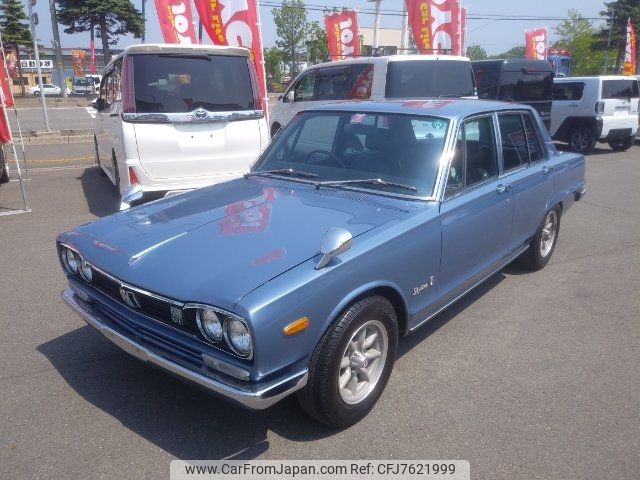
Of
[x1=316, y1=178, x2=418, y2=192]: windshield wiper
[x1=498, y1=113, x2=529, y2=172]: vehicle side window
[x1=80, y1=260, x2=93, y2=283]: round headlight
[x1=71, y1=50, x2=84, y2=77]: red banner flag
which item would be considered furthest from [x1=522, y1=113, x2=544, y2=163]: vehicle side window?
[x1=71, y1=50, x2=84, y2=77]: red banner flag

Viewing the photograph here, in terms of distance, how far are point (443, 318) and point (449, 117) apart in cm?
161

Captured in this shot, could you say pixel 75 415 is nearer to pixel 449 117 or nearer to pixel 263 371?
pixel 263 371

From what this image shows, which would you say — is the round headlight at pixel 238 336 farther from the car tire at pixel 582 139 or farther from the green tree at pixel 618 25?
the green tree at pixel 618 25

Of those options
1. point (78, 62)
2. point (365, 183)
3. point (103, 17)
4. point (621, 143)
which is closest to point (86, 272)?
point (365, 183)

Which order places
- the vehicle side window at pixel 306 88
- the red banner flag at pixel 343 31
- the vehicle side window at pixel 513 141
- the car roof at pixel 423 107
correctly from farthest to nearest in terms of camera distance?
the red banner flag at pixel 343 31 < the vehicle side window at pixel 306 88 < the vehicle side window at pixel 513 141 < the car roof at pixel 423 107

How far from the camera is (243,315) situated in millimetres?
2227

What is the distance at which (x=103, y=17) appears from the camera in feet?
135

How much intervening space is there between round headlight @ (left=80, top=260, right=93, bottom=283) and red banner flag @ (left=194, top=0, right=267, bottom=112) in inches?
313

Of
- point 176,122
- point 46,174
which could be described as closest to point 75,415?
point 176,122

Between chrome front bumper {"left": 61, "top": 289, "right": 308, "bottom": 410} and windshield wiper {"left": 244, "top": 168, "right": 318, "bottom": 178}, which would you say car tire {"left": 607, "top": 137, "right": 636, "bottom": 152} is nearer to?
windshield wiper {"left": 244, "top": 168, "right": 318, "bottom": 178}

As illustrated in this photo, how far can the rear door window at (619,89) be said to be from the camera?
13453mm

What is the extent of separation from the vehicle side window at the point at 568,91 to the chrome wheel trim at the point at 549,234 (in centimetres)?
1012

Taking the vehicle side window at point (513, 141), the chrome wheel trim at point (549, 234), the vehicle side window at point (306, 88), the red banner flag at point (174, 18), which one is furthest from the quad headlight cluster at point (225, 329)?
the red banner flag at point (174, 18)

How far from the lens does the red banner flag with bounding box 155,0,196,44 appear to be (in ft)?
41.1
